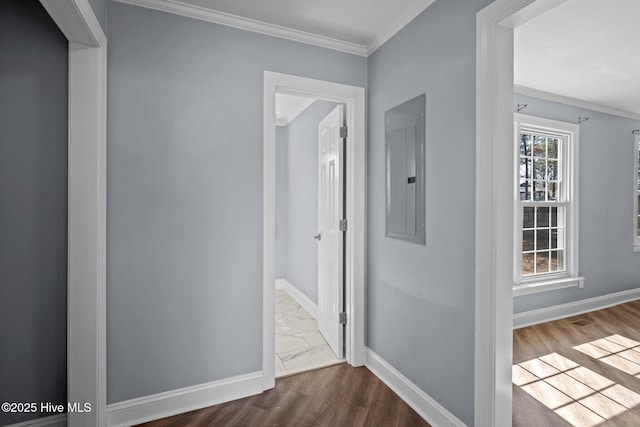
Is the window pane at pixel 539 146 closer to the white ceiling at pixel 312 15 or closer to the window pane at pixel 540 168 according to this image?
the window pane at pixel 540 168

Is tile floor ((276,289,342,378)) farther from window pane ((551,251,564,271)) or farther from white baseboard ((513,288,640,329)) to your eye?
window pane ((551,251,564,271))

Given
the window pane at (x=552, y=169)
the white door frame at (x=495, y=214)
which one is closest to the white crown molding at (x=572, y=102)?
the window pane at (x=552, y=169)

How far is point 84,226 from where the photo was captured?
1.74m

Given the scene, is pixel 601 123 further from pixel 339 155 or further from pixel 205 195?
pixel 205 195

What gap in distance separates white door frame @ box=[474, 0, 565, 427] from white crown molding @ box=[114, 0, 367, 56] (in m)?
1.12

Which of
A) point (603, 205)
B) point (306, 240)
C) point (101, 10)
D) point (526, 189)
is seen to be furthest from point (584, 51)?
point (101, 10)

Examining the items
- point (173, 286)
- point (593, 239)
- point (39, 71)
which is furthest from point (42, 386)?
point (593, 239)

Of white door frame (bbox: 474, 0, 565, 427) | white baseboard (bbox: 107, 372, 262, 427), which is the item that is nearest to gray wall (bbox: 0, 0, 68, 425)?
white baseboard (bbox: 107, 372, 262, 427)

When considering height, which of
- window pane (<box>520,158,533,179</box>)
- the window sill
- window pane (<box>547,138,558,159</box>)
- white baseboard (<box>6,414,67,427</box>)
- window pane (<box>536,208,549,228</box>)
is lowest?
white baseboard (<box>6,414,67,427</box>)

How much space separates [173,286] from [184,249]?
238 millimetres

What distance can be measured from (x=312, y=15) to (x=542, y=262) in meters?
3.53

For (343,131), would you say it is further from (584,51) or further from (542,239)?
(542,239)

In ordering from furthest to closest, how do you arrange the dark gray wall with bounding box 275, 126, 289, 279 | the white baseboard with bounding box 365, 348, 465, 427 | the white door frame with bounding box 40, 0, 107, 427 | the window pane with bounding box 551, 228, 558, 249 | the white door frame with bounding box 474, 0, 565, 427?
the dark gray wall with bounding box 275, 126, 289, 279 < the window pane with bounding box 551, 228, 558, 249 < the white baseboard with bounding box 365, 348, 465, 427 < the white door frame with bounding box 40, 0, 107, 427 < the white door frame with bounding box 474, 0, 565, 427

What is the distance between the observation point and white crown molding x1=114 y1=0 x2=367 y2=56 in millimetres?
2002
